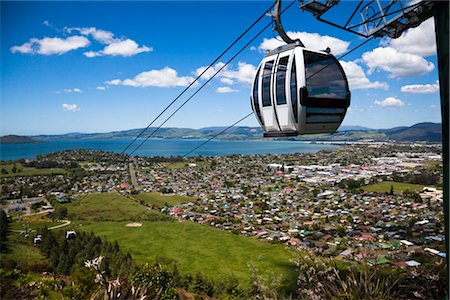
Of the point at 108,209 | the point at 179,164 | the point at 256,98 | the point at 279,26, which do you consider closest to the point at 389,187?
the point at 108,209

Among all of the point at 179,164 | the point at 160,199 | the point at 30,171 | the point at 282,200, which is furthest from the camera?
the point at 179,164

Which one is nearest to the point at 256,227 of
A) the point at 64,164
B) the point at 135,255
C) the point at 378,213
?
the point at 135,255

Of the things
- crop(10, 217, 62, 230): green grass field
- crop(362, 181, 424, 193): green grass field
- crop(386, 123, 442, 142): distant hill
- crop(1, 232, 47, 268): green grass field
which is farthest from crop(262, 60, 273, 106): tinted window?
crop(386, 123, 442, 142): distant hill

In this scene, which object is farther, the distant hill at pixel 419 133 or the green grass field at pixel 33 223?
the distant hill at pixel 419 133

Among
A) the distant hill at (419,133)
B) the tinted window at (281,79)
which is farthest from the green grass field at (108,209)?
the distant hill at (419,133)

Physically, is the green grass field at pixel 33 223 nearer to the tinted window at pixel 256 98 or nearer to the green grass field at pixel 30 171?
the tinted window at pixel 256 98

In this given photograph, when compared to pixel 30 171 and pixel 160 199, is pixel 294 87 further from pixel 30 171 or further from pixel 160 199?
pixel 30 171
